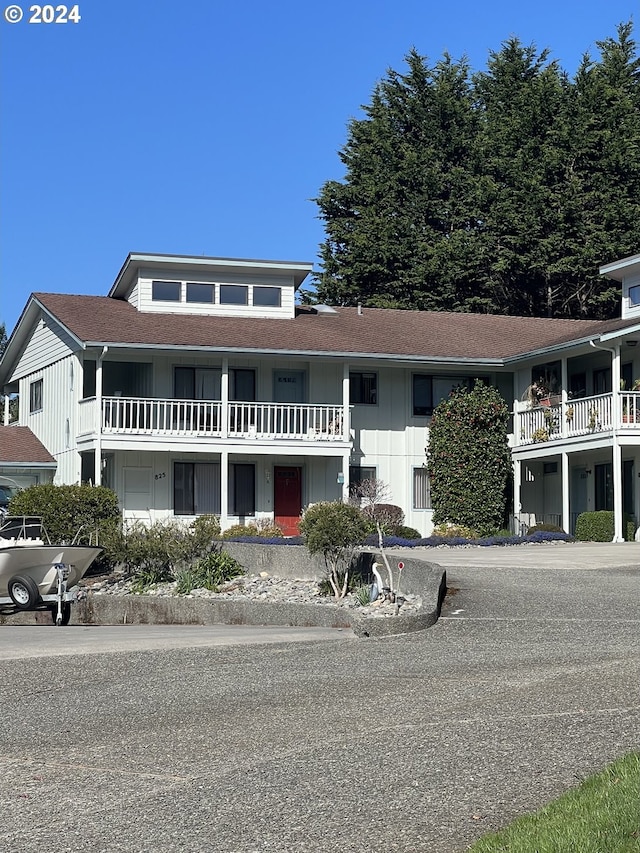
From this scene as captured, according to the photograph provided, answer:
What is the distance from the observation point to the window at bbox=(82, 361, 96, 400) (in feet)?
109

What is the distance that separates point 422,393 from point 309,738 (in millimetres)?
26611

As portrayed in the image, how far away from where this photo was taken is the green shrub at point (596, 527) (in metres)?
31.3

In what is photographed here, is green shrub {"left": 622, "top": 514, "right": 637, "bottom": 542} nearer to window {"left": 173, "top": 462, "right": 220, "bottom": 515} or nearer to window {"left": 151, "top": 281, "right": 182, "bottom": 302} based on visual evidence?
window {"left": 173, "top": 462, "right": 220, "bottom": 515}

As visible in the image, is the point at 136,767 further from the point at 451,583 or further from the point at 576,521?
the point at 576,521

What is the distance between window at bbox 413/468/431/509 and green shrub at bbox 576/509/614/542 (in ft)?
15.1

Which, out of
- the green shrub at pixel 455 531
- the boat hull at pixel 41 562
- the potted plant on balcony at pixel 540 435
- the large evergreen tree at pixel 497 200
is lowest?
the boat hull at pixel 41 562

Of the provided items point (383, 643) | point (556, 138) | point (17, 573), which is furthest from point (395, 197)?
point (383, 643)

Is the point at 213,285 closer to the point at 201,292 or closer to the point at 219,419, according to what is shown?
the point at 201,292

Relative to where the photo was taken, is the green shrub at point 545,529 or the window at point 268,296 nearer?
the green shrub at point 545,529

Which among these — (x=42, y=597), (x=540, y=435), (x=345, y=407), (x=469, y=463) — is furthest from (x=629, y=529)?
(x=42, y=597)

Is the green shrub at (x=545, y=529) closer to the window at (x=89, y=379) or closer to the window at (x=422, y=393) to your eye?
the window at (x=422, y=393)

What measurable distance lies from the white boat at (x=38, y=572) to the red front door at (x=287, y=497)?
1018 centimetres

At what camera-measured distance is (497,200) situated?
49844mm

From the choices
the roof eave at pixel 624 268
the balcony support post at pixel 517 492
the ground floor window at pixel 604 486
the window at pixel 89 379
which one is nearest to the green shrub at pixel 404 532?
the balcony support post at pixel 517 492
